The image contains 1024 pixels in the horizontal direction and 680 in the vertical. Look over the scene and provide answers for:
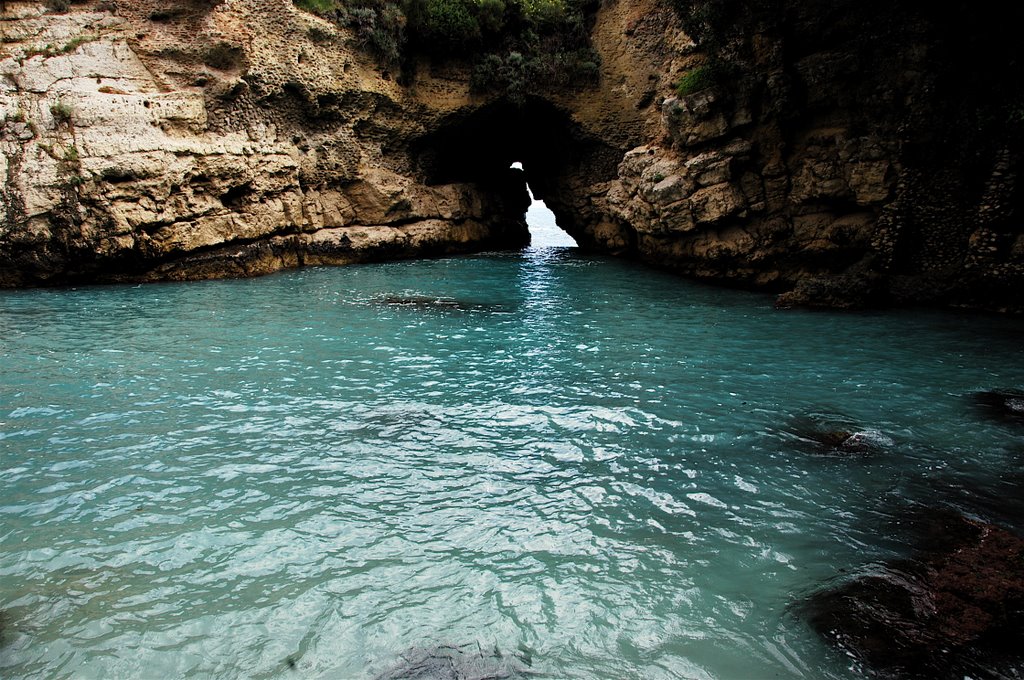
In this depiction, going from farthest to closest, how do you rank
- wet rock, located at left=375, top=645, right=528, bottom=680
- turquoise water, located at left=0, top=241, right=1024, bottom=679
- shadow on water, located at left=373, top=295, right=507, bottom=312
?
1. shadow on water, located at left=373, top=295, right=507, bottom=312
2. turquoise water, located at left=0, top=241, right=1024, bottom=679
3. wet rock, located at left=375, top=645, right=528, bottom=680

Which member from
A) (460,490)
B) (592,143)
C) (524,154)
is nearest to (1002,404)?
(460,490)

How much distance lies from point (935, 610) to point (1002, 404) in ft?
16.2

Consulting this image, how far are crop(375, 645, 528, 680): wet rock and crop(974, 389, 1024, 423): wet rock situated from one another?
6.66 metres

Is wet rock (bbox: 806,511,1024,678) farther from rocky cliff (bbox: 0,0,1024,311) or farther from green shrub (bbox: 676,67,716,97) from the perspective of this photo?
green shrub (bbox: 676,67,716,97)

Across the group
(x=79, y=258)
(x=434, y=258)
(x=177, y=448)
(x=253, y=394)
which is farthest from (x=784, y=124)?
(x=79, y=258)

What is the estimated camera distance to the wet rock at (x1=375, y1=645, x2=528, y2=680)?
3516 millimetres

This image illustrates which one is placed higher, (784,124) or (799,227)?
(784,124)

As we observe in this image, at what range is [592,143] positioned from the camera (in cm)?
2180

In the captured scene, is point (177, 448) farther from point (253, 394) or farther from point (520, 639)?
point (520, 639)

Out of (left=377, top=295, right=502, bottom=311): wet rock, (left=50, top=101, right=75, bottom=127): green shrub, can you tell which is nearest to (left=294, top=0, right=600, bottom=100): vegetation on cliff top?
(left=50, top=101, right=75, bottom=127): green shrub

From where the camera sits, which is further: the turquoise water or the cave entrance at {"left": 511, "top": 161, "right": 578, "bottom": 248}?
the cave entrance at {"left": 511, "top": 161, "right": 578, "bottom": 248}

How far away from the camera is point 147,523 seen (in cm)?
499

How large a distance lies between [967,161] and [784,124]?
154 inches

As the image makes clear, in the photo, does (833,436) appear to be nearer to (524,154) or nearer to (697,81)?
(697,81)
